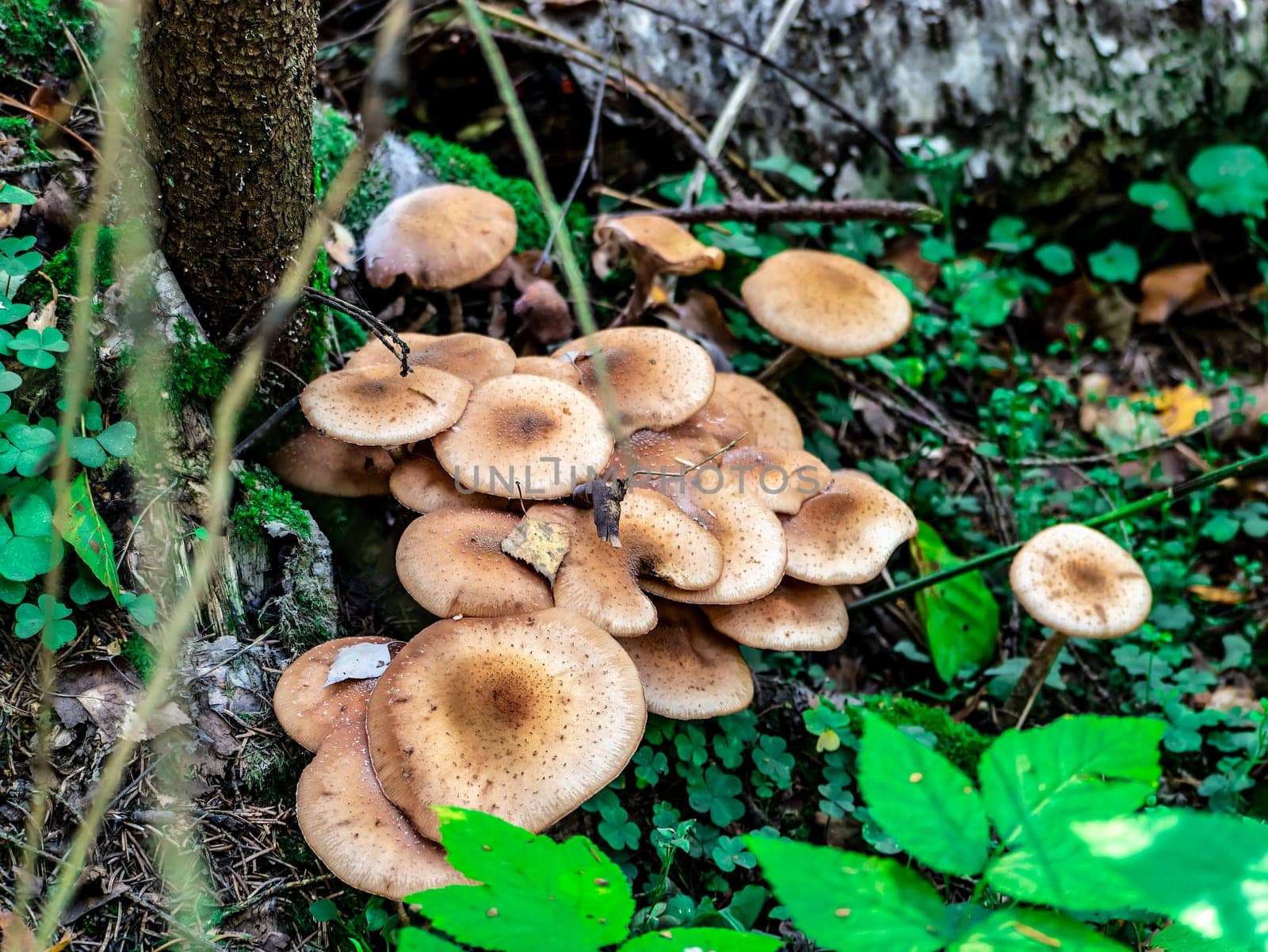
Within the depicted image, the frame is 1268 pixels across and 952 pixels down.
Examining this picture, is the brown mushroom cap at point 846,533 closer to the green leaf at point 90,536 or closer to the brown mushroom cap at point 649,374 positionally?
the brown mushroom cap at point 649,374

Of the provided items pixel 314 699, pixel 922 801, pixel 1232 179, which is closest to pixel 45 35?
pixel 314 699

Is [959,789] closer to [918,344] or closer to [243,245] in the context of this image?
[243,245]

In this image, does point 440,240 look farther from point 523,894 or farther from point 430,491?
point 523,894

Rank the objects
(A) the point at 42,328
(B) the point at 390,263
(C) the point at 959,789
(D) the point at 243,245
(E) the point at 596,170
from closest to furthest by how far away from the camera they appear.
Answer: (C) the point at 959,789, (A) the point at 42,328, (D) the point at 243,245, (B) the point at 390,263, (E) the point at 596,170

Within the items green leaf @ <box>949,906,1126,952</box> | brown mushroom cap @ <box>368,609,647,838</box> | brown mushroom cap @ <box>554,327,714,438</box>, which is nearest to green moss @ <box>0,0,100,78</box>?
brown mushroom cap @ <box>554,327,714,438</box>

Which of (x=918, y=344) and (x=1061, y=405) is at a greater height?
(x=918, y=344)

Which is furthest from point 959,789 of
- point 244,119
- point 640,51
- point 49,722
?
point 640,51

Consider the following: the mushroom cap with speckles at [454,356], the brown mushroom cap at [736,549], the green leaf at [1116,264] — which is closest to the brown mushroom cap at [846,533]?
the brown mushroom cap at [736,549]
